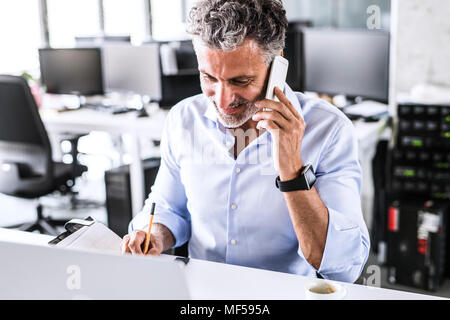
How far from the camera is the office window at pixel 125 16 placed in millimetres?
6441

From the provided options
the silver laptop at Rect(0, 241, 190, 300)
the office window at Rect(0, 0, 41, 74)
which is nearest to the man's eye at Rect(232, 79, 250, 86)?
the silver laptop at Rect(0, 241, 190, 300)

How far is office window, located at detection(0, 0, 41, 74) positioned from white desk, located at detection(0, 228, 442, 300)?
15.3ft

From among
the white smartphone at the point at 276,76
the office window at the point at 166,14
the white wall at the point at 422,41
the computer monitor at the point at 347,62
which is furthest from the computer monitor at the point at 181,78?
the office window at the point at 166,14

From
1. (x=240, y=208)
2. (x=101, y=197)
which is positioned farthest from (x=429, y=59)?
(x=101, y=197)

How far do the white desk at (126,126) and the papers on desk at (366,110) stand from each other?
114cm

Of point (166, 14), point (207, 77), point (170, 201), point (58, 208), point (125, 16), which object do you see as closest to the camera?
point (207, 77)

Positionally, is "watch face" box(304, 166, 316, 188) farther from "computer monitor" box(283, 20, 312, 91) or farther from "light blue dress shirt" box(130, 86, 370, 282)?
"computer monitor" box(283, 20, 312, 91)

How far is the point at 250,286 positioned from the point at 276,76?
1.73 ft

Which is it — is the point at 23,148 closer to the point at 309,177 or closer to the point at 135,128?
the point at 135,128

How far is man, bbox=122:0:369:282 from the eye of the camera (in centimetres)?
118

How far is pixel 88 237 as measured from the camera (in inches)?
46.0

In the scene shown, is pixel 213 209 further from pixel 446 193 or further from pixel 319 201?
pixel 446 193

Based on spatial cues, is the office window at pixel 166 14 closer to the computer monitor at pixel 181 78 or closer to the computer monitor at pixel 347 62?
the computer monitor at pixel 181 78

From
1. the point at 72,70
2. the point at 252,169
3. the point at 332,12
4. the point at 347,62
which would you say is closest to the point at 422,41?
the point at 347,62
